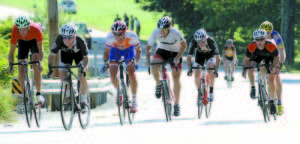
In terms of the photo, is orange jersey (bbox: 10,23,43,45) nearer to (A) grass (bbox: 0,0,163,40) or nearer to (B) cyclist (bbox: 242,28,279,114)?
(B) cyclist (bbox: 242,28,279,114)

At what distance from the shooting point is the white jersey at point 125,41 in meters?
13.4

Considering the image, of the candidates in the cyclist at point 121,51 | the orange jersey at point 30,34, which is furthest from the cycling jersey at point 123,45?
the orange jersey at point 30,34

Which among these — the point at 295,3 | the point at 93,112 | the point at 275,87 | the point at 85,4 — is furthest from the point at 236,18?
the point at 85,4

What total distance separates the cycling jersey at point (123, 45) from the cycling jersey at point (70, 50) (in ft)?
1.95

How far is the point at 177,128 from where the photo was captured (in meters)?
13.9

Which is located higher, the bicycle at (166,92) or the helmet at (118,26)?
the helmet at (118,26)

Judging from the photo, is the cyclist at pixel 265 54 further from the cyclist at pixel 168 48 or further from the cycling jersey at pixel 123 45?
the cycling jersey at pixel 123 45

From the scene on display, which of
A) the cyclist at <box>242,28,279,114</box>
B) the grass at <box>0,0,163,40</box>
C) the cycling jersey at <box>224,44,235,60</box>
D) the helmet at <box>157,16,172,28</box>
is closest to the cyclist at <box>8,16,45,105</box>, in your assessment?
the helmet at <box>157,16,172,28</box>

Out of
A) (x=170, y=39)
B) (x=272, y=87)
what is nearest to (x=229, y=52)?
(x=272, y=87)

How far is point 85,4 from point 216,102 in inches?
4781

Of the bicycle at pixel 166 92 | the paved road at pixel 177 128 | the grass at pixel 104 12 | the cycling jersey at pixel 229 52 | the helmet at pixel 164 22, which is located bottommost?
the paved road at pixel 177 128

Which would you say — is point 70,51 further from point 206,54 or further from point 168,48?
point 206,54

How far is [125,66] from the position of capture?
13492 mm

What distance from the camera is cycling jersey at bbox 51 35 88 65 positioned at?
A: 12734 mm
